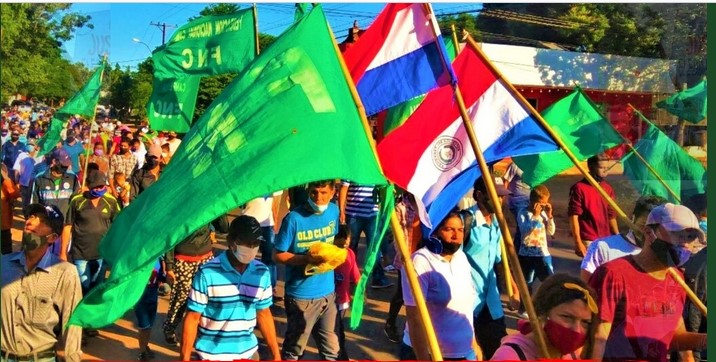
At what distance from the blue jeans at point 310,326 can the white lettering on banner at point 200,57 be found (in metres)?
1.92

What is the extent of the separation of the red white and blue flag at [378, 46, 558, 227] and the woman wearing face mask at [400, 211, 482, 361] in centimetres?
20

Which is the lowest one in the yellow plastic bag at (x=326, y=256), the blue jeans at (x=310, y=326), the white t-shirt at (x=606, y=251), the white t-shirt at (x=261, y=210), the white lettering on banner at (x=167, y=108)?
the blue jeans at (x=310, y=326)

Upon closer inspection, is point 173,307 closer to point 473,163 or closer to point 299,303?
point 299,303

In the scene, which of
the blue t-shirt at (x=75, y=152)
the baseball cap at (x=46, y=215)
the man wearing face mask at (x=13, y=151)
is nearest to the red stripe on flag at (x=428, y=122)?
the baseball cap at (x=46, y=215)

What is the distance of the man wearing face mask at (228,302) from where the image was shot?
309cm

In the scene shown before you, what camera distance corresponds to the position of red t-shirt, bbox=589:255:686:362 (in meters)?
3.10

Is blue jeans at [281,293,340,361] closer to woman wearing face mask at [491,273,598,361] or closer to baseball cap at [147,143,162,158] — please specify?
woman wearing face mask at [491,273,598,361]

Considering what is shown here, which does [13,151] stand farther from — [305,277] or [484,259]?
[484,259]

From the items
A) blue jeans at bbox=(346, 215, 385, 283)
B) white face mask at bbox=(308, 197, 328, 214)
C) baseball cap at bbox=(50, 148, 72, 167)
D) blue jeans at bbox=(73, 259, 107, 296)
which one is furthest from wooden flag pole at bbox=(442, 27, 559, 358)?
baseball cap at bbox=(50, 148, 72, 167)

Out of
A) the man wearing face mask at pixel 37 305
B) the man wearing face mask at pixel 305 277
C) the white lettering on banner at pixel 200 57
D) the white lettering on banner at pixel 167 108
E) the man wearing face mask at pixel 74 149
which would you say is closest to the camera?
the man wearing face mask at pixel 37 305

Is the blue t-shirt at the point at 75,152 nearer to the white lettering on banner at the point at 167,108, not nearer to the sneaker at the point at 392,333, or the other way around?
the white lettering on banner at the point at 167,108

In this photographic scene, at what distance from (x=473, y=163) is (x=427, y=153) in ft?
0.81

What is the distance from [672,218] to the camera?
330cm

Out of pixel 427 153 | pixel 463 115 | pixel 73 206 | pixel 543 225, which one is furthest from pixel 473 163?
pixel 73 206
